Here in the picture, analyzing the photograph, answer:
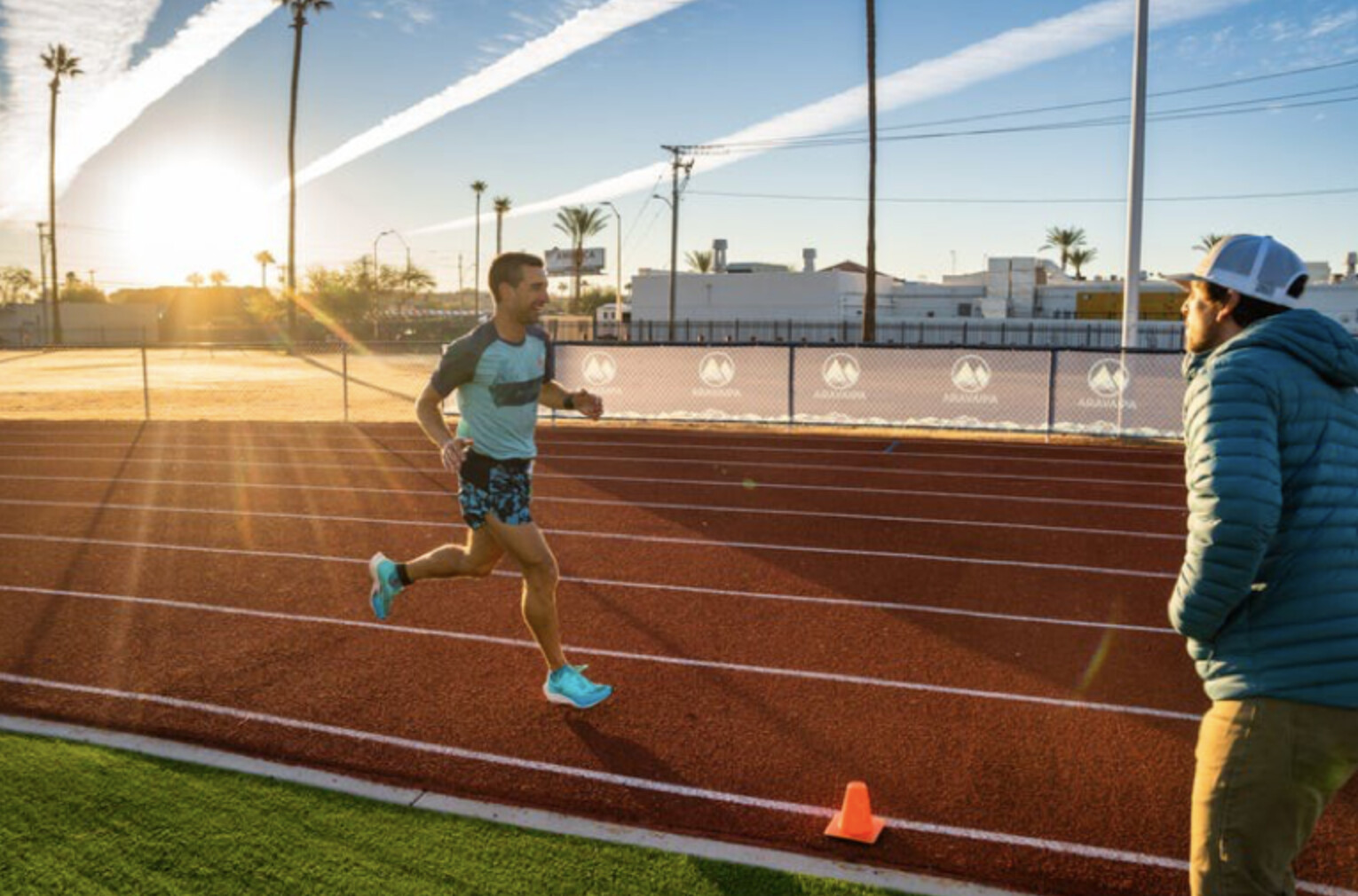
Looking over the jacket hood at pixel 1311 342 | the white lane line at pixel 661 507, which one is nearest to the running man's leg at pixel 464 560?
the jacket hood at pixel 1311 342

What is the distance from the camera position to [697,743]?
16.5 ft

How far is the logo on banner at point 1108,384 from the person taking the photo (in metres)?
16.5

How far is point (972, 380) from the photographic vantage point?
17.2 m

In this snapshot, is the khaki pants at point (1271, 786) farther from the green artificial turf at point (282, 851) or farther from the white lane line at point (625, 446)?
the white lane line at point (625, 446)

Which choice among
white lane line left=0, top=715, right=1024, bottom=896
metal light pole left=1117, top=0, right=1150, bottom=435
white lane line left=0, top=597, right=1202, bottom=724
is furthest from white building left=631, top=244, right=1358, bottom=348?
white lane line left=0, top=715, right=1024, bottom=896

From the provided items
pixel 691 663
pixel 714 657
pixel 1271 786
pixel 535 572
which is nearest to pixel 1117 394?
pixel 714 657

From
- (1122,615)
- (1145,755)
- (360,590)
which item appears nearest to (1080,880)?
(1145,755)

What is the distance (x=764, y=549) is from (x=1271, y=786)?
23.2 feet

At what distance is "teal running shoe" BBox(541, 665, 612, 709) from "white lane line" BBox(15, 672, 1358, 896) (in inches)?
24.5

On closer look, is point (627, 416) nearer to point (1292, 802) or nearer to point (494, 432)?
point (494, 432)

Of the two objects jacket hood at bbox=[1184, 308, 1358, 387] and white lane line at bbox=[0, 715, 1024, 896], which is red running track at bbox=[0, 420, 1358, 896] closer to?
white lane line at bbox=[0, 715, 1024, 896]

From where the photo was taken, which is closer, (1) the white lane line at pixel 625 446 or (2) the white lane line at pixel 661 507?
(2) the white lane line at pixel 661 507

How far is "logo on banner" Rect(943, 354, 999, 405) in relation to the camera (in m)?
17.2

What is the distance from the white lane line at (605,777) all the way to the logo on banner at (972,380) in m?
13.8
